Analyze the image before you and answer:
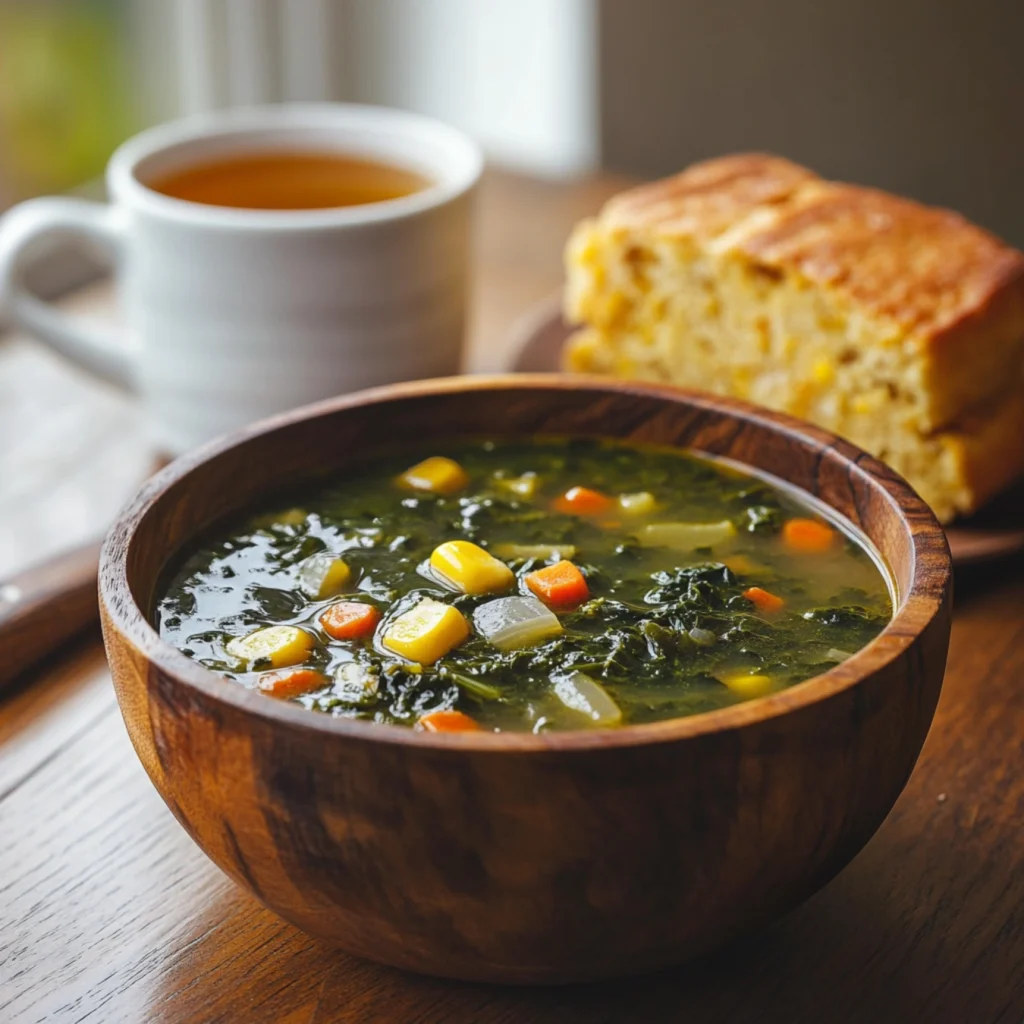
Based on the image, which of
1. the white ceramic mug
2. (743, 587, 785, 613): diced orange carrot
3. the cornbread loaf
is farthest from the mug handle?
(743, 587, 785, 613): diced orange carrot

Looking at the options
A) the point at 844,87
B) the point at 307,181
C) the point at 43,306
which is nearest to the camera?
the point at 43,306

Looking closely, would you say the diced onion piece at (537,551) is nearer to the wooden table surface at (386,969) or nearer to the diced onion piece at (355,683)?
the diced onion piece at (355,683)

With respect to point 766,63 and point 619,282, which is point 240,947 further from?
point 766,63

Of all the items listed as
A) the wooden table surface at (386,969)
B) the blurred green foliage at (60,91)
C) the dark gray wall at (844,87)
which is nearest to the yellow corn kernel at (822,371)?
the wooden table surface at (386,969)

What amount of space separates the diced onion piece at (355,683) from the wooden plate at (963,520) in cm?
86

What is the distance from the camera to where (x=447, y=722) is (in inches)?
54.0

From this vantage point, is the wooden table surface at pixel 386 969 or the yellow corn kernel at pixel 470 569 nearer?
the wooden table surface at pixel 386 969

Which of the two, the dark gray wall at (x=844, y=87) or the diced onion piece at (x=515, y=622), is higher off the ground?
the diced onion piece at (x=515, y=622)

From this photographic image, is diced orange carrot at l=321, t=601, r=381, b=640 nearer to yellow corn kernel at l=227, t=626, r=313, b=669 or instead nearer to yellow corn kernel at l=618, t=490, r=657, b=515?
yellow corn kernel at l=227, t=626, r=313, b=669

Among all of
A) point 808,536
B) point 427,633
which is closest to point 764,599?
point 808,536

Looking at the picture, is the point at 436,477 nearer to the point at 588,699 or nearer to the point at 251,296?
the point at 588,699

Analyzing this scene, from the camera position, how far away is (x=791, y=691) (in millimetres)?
1257

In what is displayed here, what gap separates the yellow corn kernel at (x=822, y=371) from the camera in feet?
8.05

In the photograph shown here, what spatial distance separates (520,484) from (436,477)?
0.11 metres
